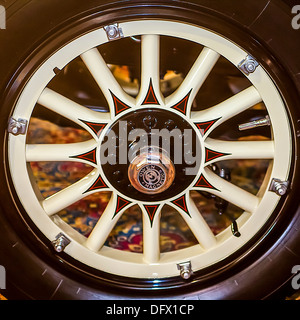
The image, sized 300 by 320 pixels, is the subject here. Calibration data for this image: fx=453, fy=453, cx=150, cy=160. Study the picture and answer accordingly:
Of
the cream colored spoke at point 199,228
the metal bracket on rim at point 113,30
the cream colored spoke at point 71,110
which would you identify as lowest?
the cream colored spoke at point 199,228

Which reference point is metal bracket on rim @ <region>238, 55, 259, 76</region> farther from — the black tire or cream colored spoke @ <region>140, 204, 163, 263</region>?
cream colored spoke @ <region>140, 204, 163, 263</region>

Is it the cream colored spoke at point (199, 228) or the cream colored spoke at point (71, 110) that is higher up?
the cream colored spoke at point (71, 110)

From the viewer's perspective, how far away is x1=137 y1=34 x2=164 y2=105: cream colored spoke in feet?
3.65

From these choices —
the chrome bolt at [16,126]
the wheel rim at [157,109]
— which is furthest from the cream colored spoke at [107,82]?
the chrome bolt at [16,126]

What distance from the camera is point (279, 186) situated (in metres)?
1.18

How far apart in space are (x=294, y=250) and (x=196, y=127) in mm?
426

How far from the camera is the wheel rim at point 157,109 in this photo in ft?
3.63

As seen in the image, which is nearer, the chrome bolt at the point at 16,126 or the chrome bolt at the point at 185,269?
the chrome bolt at the point at 16,126

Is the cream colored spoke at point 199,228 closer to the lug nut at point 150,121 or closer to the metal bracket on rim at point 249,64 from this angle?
the lug nut at point 150,121

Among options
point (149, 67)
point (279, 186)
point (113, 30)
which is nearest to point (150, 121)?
point (149, 67)

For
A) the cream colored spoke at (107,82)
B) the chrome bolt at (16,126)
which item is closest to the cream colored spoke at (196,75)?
the cream colored spoke at (107,82)

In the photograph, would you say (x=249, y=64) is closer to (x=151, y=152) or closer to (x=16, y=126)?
(x=151, y=152)

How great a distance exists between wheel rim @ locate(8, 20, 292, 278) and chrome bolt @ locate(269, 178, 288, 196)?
0.04ft
